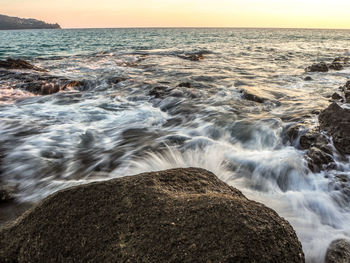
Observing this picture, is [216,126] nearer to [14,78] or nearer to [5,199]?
Answer: [5,199]

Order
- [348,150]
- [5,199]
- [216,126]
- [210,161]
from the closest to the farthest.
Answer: [5,199] → [348,150] → [210,161] → [216,126]

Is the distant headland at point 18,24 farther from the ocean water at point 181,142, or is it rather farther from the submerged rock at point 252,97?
the submerged rock at point 252,97

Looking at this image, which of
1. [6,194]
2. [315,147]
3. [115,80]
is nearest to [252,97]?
[315,147]

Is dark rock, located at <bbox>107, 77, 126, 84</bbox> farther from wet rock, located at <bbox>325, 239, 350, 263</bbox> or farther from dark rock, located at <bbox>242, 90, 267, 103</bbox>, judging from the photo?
wet rock, located at <bbox>325, 239, 350, 263</bbox>

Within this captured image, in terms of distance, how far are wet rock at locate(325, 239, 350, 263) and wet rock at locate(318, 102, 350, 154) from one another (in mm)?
1680

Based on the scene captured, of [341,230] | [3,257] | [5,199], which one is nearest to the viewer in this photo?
[3,257]

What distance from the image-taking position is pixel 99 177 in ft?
11.3

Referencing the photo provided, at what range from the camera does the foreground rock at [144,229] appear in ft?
4.60

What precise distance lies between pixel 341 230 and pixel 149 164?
2463mm

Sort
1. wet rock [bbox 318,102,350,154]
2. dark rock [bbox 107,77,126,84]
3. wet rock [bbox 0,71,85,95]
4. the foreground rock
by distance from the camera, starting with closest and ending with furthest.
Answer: the foreground rock → wet rock [bbox 318,102,350,154] → wet rock [bbox 0,71,85,95] → dark rock [bbox 107,77,126,84]

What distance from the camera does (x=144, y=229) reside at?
1528 millimetres

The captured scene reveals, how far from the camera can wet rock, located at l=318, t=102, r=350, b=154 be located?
3408mm

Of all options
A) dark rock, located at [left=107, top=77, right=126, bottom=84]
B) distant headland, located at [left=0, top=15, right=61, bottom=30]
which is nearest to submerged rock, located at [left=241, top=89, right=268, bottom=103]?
dark rock, located at [left=107, top=77, right=126, bottom=84]

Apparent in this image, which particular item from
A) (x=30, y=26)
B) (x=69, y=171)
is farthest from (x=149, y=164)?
(x=30, y=26)
